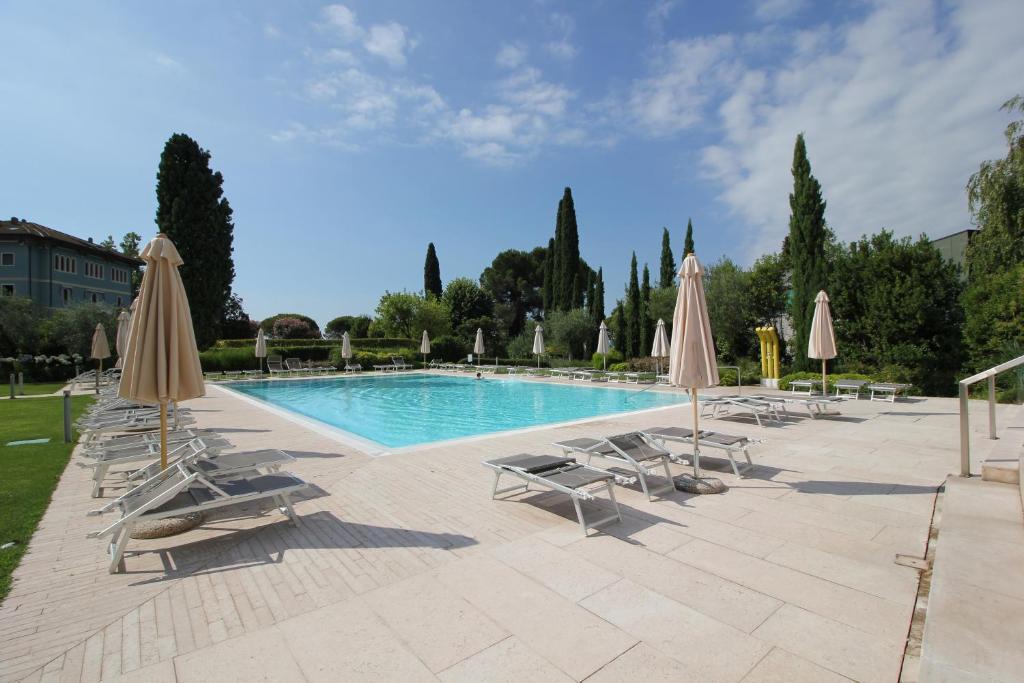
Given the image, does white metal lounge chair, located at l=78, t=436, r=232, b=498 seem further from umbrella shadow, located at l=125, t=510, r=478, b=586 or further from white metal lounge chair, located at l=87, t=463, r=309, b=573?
umbrella shadow, located at l=125, t=510, r=478, b=586

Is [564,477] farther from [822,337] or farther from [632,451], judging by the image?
[822,337]

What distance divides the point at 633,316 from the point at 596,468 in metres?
24.1

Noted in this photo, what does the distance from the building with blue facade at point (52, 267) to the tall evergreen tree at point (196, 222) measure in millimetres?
9015

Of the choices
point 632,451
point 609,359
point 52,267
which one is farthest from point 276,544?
point 52,267

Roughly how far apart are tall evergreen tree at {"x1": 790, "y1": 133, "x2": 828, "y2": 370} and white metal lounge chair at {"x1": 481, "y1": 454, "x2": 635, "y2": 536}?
1654cm

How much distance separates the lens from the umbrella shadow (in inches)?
143

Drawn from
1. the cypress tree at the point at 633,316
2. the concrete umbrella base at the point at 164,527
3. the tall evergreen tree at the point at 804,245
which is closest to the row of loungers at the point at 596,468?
the concrete umbrella base at the point at 164,527

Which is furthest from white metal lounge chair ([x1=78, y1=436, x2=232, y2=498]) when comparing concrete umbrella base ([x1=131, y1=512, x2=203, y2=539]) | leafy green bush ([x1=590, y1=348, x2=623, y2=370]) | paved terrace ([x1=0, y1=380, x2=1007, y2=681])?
leafy green bush ([x1=590, y1=348, x2=623, y2=370])

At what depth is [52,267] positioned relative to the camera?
33.4 meters

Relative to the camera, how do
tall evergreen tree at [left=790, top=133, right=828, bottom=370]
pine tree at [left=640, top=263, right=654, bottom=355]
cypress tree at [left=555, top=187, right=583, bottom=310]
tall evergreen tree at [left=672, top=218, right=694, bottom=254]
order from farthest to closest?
cypress tree at [left=555, top=187, right=583, bottom=310] → tall evergreen tree at [left=672, top=218, right=694, bottom=254] → pine tree at [left=640, top=263, right=654, bottom=355] → tall evergreen tree at [left=790, top=133, right=828, bottom=370]

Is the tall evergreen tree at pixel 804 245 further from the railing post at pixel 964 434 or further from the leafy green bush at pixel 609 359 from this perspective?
the railing post at pixel 964 434

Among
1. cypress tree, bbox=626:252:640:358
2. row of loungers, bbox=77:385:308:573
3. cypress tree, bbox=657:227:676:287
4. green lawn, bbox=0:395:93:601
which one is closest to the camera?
row of loungers, bbox=77:385:308:573

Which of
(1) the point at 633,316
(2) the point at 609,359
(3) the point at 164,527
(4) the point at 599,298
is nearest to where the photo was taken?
(3) the point at 164,527

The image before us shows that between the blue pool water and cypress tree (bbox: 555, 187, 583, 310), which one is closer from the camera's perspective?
the blue pool water
